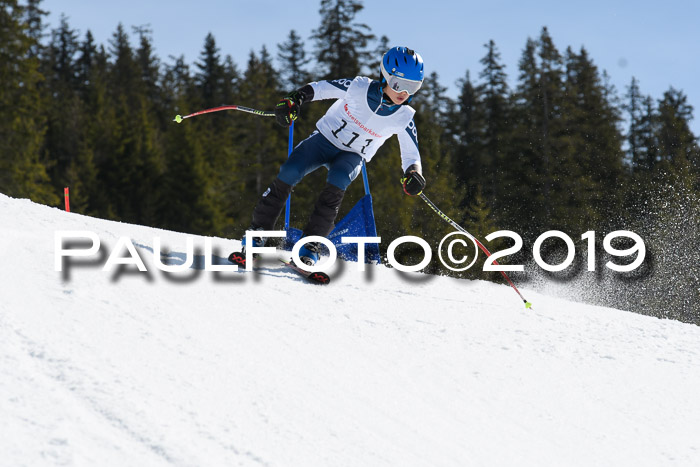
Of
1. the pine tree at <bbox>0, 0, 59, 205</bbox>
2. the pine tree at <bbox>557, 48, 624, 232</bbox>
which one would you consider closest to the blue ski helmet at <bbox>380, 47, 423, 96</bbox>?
the pine tree at <bbox>0, 0, 59, 205</bbox>

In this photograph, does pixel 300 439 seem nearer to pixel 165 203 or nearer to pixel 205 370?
pixel 205 370

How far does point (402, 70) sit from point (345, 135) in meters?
0.72

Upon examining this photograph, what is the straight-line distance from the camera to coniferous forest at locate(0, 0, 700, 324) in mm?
27594

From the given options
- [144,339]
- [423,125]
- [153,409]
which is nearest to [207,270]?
[144,339]

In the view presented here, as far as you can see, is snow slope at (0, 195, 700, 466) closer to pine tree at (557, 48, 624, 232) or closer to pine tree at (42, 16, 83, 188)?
pine tree at (557, 48, 624, 232)

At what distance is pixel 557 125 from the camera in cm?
3397

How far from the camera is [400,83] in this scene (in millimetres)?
5160

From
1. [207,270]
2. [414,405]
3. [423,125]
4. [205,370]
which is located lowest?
[414,405]

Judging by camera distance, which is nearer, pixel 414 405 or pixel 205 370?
pixel 205 370

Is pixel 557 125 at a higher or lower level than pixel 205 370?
higher

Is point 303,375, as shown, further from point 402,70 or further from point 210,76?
point 210,76

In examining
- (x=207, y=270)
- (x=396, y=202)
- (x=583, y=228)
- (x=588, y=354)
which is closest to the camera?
(x=588, y=354)

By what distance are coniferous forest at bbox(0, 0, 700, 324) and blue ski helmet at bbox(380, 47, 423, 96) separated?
1273 cm

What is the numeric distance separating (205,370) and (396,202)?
2428 centimetres
